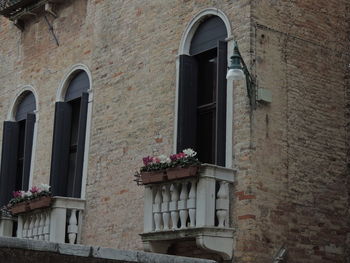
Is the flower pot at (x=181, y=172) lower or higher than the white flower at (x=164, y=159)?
lower

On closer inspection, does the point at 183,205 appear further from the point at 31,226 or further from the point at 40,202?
the point at 31,226

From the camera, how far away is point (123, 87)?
13.3m

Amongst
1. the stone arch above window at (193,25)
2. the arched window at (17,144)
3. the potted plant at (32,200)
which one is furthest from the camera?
the arched window at (17,144)

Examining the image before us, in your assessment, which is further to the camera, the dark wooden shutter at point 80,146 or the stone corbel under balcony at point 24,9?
the stone corbel under balcony at point 24,9

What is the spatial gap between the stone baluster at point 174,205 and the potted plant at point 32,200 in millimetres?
2995

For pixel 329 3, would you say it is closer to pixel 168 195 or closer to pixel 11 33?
pixel 168 195

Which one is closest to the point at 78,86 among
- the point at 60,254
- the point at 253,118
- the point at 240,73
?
the point at 253,118

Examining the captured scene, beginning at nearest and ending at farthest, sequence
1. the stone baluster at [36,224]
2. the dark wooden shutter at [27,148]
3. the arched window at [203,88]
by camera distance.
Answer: the arched window at [203,88] < the stone baluster at [36,224] < the dark wooden shutter at [27,148]

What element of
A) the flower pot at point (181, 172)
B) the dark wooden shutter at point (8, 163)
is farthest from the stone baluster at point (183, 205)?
the dark wooden shutter at point (8, 163)

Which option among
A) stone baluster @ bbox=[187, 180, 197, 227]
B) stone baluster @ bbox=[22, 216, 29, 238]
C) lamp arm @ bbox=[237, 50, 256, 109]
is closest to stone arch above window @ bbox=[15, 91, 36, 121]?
stone baluster @ bbox=[22, 216, 29, 238]

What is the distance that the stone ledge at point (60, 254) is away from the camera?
5926mm

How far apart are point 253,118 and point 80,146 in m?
4.29

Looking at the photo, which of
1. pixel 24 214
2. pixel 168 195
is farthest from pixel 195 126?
pixel 24 214

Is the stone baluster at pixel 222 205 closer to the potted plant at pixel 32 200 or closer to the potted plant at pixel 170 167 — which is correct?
the potted plant at pixel 170 167
